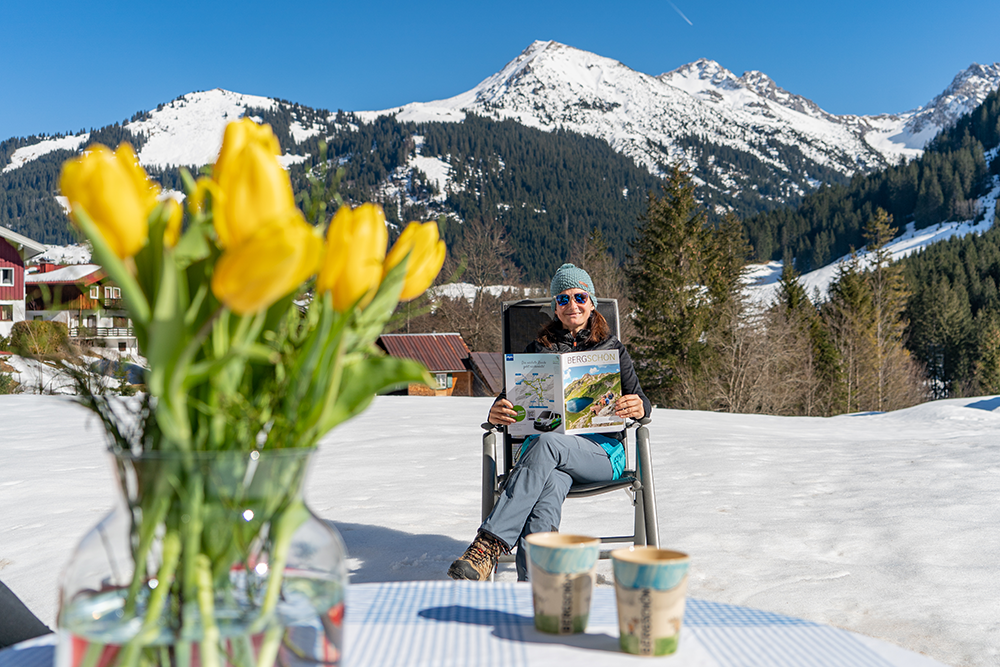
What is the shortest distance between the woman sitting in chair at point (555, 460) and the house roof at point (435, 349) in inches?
701

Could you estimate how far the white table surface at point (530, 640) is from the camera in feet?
2.75

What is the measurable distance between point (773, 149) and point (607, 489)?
197 meters

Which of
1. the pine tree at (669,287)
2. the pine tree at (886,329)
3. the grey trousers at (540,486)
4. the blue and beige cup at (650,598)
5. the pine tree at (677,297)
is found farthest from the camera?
the pine tree at (886,329)

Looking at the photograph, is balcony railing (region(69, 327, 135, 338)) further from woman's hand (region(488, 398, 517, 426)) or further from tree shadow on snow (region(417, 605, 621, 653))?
woman's hand (region(488, 398, 517, 426))

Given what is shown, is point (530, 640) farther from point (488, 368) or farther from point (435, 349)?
point (435, 349)

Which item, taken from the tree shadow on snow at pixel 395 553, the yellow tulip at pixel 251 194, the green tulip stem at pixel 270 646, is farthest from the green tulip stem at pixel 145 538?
the tree shadow on snow at pixel 395 553

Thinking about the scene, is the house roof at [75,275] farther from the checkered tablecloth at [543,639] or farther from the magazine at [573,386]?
the magazine at [573,386]

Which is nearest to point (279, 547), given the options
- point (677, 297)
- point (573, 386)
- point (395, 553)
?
point (573, 386)

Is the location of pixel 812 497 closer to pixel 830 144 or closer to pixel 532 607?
pixel 532 607

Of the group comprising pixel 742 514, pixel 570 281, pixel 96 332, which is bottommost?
pixel 742 514

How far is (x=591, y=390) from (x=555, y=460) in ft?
0.87

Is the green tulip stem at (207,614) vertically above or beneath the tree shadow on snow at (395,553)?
above

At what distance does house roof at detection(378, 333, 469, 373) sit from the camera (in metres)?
20.9

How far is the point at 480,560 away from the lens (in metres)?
2.13
